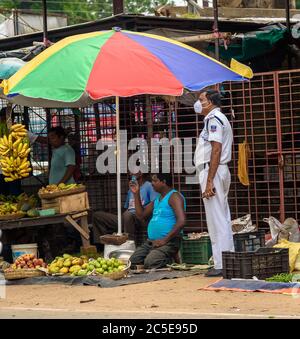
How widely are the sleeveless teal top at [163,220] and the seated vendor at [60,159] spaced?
7.73 ft

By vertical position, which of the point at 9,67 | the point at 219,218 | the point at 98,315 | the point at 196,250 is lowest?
the point at 98,315

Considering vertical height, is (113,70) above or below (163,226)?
above

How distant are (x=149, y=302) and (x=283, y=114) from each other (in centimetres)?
581

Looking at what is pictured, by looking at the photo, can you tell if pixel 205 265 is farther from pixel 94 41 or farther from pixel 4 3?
pixel 4 3

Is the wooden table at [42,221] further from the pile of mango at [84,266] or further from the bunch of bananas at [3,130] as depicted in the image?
the bunch of bananas at [3,130]

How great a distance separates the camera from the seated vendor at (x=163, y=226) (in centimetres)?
1146

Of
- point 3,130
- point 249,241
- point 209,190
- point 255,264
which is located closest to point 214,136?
point 209,190

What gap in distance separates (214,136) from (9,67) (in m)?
4.05

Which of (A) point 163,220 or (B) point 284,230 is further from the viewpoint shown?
(B) point 284,230

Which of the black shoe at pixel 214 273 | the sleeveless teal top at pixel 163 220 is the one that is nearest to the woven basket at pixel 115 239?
the sleeveless teal top at pixel 163 220

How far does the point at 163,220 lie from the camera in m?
11.5

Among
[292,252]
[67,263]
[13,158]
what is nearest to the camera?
[292,252]

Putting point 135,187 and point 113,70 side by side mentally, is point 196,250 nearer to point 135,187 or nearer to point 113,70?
point 135,187

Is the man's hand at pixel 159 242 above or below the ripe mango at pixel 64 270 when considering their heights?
above
